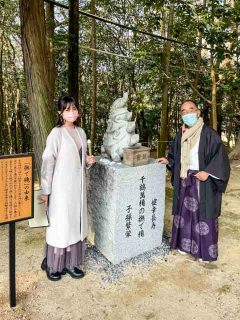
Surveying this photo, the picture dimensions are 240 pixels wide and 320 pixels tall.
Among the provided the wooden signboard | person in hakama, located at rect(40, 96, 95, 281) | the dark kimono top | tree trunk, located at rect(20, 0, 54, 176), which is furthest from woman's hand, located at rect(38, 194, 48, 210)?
the dark kimono top

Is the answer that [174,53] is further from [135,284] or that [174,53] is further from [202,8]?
[135,284]

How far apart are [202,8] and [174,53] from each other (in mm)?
4832

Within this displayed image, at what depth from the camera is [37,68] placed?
385cm

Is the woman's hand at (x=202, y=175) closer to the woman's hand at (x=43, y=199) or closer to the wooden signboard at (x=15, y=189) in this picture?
the woman's hand at (x=43, y=199)

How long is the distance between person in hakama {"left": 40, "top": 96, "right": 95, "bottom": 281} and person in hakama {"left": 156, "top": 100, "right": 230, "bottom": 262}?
106 centimetres

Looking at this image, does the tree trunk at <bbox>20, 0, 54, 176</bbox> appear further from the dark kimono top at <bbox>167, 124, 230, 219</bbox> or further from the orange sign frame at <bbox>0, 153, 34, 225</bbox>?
the dark kimono top at <bbox>167, 124, 230, 219</bbox>

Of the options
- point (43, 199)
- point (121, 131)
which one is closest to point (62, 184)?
point (43, 199)

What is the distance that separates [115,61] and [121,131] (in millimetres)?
9998

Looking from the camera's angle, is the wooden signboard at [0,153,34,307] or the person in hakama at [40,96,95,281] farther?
the person in hakama at [40,96,95,281]

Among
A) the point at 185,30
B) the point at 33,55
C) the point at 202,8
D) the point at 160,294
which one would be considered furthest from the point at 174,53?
the point at 160,294

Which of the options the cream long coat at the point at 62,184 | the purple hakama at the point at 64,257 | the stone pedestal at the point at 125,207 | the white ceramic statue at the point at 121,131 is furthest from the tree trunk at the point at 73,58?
the purple hakama at the point at 64,257

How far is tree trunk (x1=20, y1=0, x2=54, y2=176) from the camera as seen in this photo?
374cm

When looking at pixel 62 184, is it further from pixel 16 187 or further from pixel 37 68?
pixel 37 68

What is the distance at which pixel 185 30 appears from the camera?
282 inches
